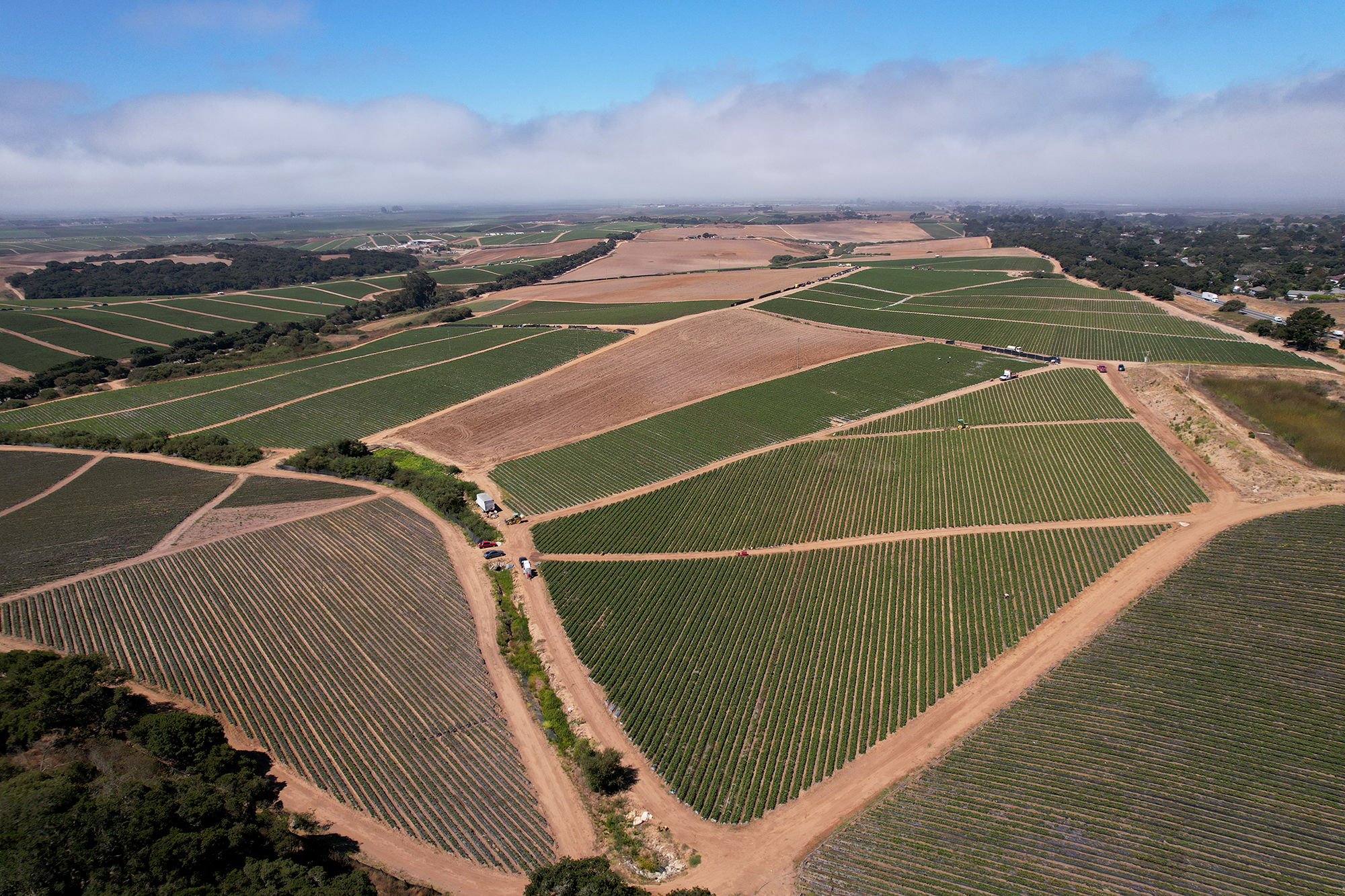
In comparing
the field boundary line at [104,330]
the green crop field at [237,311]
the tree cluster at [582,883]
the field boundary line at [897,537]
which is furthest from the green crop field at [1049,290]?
the field boundary line at [104,330]

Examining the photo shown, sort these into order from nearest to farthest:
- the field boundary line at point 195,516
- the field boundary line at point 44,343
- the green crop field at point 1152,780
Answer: the green crop field at point 1152,780 → the field boundary line at point 195,516 → the field boundary line at point 44,343

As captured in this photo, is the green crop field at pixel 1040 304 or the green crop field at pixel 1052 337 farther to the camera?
the green crop field at pixel 1040 304

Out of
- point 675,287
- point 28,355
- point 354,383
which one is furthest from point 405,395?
point 675,287

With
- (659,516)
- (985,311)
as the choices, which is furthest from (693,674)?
(985,311)

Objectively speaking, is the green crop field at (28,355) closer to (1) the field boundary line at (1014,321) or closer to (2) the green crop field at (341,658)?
(2) the green crop field at (341,658)

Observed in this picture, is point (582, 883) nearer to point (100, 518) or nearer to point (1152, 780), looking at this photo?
point (1152, 780)

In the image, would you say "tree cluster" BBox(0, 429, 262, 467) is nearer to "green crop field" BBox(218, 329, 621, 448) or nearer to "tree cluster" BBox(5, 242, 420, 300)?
"green crop field" BBox(218, 329, 621, 448)

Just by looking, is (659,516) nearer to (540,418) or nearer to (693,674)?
(693,674)
